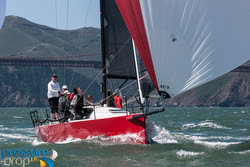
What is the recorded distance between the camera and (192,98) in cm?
8856

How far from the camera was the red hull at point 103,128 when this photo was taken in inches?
279

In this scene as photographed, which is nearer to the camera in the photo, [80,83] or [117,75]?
[117,75]

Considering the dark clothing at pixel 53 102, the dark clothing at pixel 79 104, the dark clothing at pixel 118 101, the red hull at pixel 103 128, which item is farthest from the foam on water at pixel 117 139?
the dark clothing at pixel 53 102

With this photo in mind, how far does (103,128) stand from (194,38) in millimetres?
2487

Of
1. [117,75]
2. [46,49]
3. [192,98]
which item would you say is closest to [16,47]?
[46,49]

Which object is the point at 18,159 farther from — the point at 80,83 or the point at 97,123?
the point at 80,83

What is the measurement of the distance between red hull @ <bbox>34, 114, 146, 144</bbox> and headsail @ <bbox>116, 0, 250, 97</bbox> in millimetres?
1115

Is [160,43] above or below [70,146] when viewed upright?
above

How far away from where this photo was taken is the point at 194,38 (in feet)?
19.5

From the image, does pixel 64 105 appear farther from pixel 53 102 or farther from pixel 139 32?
pixel 139 32

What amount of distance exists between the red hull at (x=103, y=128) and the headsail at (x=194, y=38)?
43.9 inches

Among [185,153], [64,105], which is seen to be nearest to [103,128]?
[64,105]

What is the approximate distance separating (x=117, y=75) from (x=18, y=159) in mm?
3045

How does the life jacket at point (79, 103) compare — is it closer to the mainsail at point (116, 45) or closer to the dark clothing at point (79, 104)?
the dark clothing at point (79, 104)
